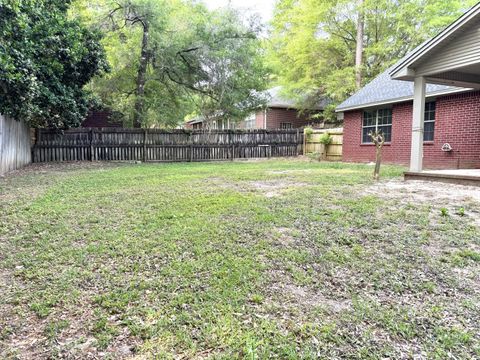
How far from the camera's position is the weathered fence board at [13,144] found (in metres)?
8.49

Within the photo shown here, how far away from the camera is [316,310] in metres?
2.30

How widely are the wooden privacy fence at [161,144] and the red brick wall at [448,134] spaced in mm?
5697

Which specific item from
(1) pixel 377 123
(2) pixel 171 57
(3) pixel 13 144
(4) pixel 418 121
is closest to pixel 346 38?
(1) pixel 377 123

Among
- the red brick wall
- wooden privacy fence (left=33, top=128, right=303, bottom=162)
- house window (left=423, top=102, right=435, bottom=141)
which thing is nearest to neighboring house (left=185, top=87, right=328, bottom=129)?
wooden privacy fence (left=33, top=128, right=303, bottom=162)

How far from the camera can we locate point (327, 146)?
51.7ft

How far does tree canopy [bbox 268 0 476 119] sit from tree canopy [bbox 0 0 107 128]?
33.2 ft

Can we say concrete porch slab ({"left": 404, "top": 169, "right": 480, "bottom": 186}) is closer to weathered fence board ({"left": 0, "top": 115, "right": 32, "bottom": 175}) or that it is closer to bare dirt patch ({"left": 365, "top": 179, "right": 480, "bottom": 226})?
bare dirt patch ({"left": 365, "top": 179, "right": 480, "bottom": 226})

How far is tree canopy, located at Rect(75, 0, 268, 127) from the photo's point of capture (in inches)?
538

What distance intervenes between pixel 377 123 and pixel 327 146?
10.7 ft

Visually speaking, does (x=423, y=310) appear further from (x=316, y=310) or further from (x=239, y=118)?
(x=239, y=118)

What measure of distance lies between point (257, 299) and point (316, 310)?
0.40m

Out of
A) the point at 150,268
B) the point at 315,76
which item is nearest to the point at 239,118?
the point at 315,76

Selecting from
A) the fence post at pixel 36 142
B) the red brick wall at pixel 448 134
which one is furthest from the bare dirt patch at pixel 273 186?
the fence post at pixel 36 142

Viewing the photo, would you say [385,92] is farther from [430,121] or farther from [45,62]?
[45,62]
